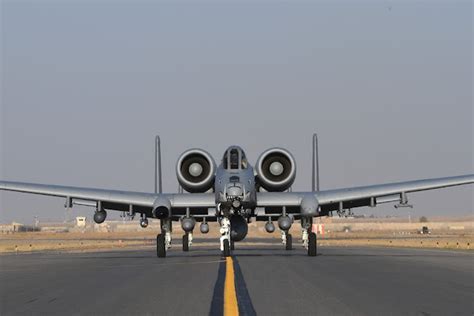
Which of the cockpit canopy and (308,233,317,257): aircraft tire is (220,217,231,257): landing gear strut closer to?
the cockpit canopy

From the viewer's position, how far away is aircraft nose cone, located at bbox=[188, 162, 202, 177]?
37.9 meters

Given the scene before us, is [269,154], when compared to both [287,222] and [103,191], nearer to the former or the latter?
[287,222]

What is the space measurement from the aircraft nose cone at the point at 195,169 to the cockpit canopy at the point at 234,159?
2.60m

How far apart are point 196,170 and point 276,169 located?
3435mm

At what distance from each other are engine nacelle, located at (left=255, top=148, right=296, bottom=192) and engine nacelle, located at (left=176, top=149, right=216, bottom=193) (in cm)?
205

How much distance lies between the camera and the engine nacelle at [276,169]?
38062 millimetres

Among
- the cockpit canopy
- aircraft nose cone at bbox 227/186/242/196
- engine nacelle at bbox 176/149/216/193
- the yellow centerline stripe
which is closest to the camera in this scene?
the yellow centerline stripe

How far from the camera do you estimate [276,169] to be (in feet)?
126

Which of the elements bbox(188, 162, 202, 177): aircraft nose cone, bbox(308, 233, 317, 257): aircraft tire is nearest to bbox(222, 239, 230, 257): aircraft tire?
bbox(308, 233, 317, 257): aircraft tire

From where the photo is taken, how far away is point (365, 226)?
177125 mm

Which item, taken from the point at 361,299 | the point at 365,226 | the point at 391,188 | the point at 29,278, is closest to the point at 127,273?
the point at 29,278

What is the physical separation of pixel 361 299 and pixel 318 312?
2.20 metres

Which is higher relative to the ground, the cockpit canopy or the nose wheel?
the cockpit canopy

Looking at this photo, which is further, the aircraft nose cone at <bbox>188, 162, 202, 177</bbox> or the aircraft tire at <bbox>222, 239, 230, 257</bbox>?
the aircraft nose cone at <bbox>188, 162, 202, 177</bbox>
